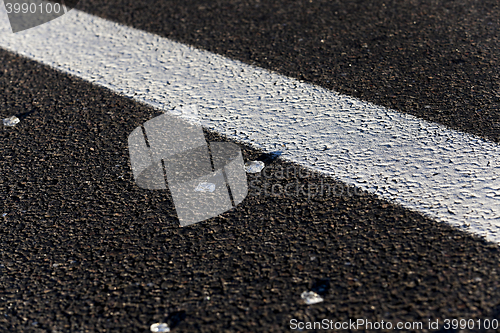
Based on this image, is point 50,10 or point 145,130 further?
point 50,10

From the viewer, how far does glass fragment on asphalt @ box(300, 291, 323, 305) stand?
1.68 m

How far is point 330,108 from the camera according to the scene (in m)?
2.61

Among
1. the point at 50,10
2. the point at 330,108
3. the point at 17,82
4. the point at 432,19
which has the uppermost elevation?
the point at 432,19

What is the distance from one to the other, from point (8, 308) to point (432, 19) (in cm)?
280

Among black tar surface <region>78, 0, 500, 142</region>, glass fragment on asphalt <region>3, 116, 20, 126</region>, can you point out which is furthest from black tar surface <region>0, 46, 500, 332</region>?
black tar surface <region>78, 0, 500, 142</region>

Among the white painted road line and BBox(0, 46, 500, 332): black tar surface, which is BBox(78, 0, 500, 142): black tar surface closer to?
the white painted road line

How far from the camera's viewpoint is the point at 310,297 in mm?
1697

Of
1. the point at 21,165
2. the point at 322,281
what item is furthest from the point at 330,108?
the point at 21,165

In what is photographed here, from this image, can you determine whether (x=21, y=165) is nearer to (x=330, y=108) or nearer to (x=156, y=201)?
(x=156, y=201)
